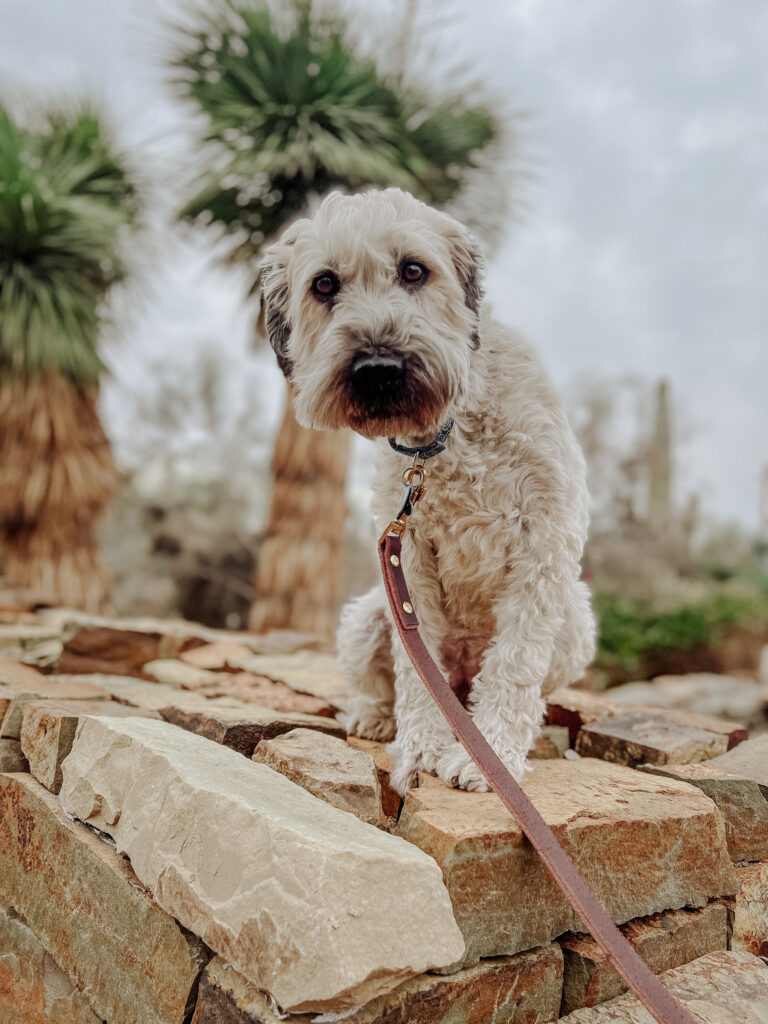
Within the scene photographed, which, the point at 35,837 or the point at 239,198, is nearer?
the point at 35,837

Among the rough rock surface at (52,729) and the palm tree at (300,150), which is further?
the palm tree at (300,150)

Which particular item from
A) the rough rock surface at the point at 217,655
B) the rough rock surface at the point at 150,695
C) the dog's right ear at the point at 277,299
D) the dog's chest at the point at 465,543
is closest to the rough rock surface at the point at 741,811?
the dog's chest at the point at 465,543

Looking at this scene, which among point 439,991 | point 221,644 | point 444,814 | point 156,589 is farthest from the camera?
point 156,589

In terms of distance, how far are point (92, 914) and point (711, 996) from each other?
1632 millimetres

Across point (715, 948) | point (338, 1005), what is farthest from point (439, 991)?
point (715, 948)

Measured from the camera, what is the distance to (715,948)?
2139mm

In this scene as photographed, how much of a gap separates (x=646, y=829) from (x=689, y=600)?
10498 millimetres

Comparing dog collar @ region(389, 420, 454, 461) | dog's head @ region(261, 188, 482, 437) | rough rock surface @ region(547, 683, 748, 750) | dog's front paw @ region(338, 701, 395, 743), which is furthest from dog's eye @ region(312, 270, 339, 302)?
rough rock surface @ region(547, 683, 748, 750)

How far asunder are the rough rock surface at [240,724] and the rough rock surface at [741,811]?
1208 mm

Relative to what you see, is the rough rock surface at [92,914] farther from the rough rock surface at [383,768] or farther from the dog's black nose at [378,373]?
the dog's black nose at [378,373]

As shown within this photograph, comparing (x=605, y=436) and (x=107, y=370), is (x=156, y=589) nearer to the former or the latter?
(x=107, y=370)

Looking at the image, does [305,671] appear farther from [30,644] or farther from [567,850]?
[567,850]

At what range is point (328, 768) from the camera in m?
2.22

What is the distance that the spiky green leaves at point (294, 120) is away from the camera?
716 centimetres
